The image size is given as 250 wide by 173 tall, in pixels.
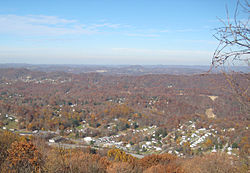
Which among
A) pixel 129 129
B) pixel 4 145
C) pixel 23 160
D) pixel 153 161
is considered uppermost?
pixel 23 160

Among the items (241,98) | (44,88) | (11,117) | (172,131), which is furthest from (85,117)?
(241,98)

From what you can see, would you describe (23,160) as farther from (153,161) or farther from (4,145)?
(153,161)

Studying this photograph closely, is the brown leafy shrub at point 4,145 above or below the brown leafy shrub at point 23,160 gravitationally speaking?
below

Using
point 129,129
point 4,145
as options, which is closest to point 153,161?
point 4,145

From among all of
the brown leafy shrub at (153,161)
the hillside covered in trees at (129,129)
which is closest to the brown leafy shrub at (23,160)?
the hillside covered in trees at (129,129)

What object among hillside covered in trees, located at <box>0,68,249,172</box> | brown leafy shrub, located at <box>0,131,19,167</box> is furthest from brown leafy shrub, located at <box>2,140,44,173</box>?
brown leafy shrub, located at <box>0,131,19,167</box>

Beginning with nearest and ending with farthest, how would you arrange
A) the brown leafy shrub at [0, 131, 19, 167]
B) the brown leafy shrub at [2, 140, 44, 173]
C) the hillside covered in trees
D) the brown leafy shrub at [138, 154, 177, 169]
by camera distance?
1. the brown leafy shrub at [2, 140, 44, 173]
2. the brown leafy shrub at [0, 131, 19, 167]
3. the hillside covered in trees
4. the brown leafy shrub at [138, 154, 177, 169]

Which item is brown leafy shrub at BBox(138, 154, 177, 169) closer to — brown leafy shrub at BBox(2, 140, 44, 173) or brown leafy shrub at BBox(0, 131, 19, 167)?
brown leafy shrub at BBox(2, 140, 44, 173)

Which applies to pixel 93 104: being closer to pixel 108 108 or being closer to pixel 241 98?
pixel 108 108

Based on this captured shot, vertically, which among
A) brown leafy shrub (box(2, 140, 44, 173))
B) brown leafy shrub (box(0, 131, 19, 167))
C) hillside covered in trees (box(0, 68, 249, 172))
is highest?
brown leafy shrub (box(2, 140, 44, 173))

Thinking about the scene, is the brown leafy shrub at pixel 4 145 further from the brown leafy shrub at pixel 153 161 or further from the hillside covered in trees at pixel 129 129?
the brown leafy shrub at pixel 153 161

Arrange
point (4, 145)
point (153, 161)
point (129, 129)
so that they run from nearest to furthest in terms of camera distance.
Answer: point (4, 145)
point (153, 161)
point (129, 129)
